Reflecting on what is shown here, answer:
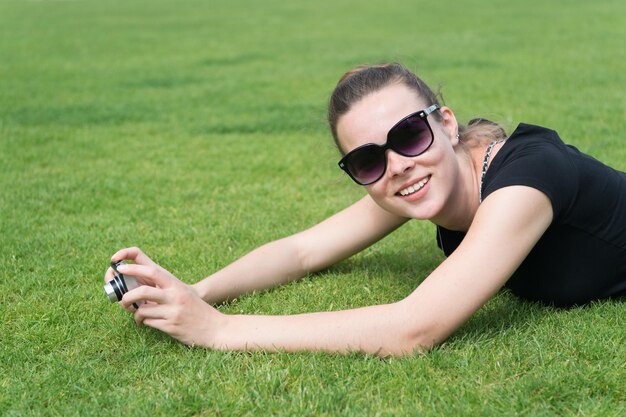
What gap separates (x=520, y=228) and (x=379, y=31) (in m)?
15.7

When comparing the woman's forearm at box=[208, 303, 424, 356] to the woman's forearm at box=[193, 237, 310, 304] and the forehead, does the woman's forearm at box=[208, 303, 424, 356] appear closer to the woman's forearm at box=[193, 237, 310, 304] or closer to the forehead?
the woman's forearm at box=[193, 237, 310, 304]

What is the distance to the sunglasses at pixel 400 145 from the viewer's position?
2975mm

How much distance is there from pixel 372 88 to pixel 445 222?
603 millimetres

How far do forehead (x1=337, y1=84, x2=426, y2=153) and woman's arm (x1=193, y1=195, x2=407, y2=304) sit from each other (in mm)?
730

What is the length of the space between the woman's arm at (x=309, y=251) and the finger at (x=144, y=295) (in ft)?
2.02

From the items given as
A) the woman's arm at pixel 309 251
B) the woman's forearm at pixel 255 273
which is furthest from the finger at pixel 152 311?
the woman's arm at pixel 309 251

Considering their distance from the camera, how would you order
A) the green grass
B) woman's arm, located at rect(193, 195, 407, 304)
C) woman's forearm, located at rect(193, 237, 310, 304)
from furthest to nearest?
woman's arm, located at rect(193, 195, 407, 304), woman's forearm, located at rect(193, 237, 310, 304), the green grass

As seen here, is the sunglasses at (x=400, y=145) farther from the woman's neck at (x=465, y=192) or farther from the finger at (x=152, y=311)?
the finger at (x=152, y=311)

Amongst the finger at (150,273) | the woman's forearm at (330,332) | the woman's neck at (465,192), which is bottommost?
the woman's forearm at (330,332)

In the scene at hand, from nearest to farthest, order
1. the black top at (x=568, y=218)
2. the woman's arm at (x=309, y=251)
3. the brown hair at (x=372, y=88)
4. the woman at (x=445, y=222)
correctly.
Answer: the woman at (x=445, y=222) → the black top at (x=568, y=218) → the brown hair at (x=372, y=88) → the woman's arm at (x=309, y=251)

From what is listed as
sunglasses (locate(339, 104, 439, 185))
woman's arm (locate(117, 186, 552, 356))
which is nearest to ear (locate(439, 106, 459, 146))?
sunglasses (locate(339, 104, 439, 185))

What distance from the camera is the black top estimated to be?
294cm

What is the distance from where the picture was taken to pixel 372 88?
308cm

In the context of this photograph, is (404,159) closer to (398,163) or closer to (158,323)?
(398,163)
